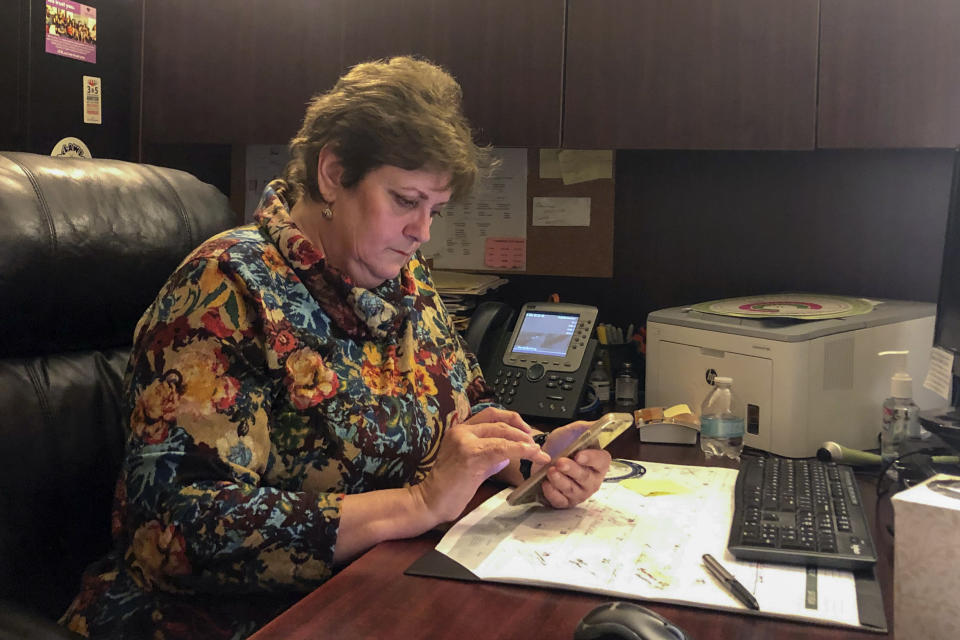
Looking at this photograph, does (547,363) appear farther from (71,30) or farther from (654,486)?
(71,30)

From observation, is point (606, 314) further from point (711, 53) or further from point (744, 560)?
point (744, 560)

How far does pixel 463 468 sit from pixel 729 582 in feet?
1.15

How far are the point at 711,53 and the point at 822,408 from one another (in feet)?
2.27

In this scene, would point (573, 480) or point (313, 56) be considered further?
point (313, 56)

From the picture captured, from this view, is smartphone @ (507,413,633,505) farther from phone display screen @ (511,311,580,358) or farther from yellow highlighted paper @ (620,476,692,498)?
phone display screen @ (511,311,580,358)

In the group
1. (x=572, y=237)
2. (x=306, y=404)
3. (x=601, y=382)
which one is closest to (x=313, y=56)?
(x=572, y=237)

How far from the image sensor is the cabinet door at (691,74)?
68.1 inches

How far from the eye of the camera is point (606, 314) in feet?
7.13

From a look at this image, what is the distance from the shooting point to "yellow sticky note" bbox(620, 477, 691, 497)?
1.31 metres

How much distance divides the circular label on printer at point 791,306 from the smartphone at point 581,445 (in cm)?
52

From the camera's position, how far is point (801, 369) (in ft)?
5.19

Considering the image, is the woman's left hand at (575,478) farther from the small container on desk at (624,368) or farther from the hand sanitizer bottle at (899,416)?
the small container on desk at (624,368)

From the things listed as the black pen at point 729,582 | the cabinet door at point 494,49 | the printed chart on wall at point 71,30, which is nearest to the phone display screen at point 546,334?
the cabinet door at point 494,49

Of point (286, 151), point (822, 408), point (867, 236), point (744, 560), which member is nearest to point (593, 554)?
point (744, 560)
